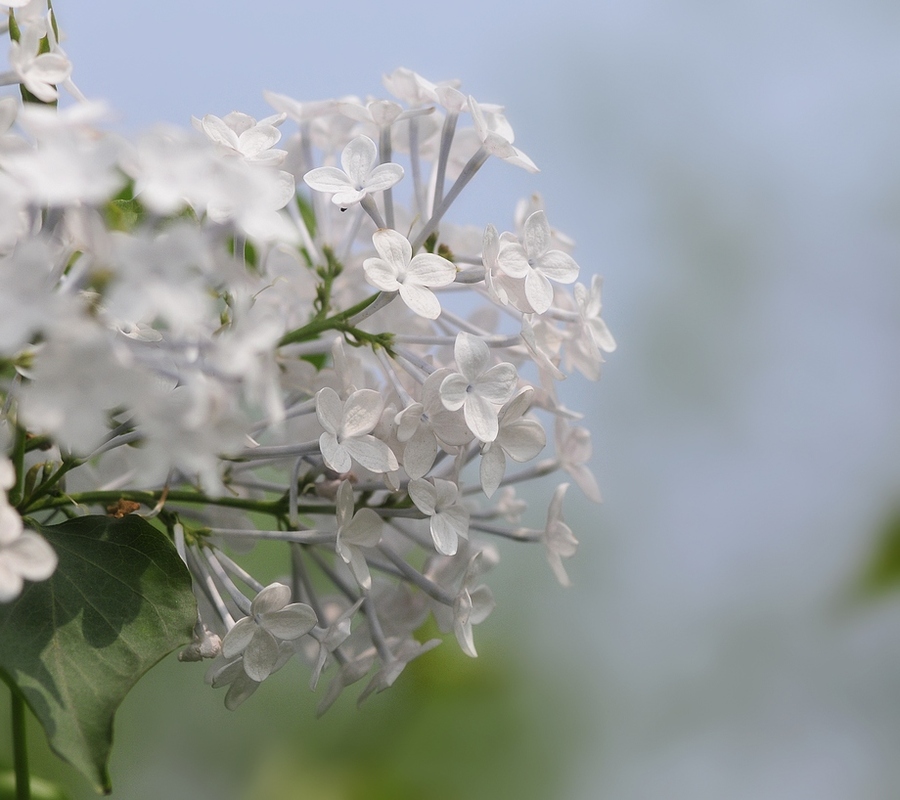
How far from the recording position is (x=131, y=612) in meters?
0.31

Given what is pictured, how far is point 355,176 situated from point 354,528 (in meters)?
0.13

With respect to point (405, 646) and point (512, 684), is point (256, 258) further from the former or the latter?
point (512, 684)

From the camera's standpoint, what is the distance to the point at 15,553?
245 millimetres

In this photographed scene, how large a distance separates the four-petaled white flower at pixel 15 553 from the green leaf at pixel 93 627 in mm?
47

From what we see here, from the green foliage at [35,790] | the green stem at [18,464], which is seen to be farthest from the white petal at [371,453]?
the green foliage at [35,790]

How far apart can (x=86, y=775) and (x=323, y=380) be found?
17cm

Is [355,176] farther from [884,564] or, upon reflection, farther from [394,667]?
[884,564]

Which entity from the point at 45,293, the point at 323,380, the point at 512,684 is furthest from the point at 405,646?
the point at 512,684

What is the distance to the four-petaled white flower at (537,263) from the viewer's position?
0.35 meters

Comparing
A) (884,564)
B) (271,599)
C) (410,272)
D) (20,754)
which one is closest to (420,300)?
(410,272)

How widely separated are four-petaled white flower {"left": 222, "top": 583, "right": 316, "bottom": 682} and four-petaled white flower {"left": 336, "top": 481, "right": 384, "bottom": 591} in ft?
0.08

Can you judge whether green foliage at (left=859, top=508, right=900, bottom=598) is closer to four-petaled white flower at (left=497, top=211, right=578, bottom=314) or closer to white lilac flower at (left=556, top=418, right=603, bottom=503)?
A: white lilac flower at (left=556, top=418, right=603, bottom=503)

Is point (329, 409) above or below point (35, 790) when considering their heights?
above

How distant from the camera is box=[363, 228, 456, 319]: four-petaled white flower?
33 cm
